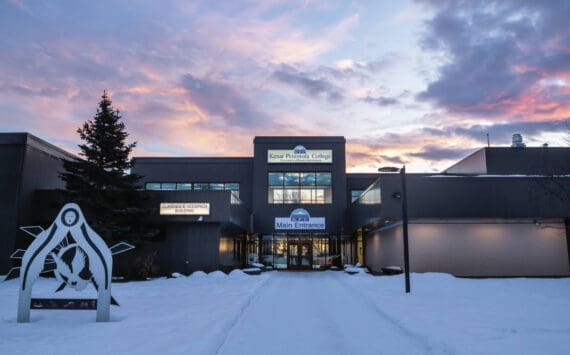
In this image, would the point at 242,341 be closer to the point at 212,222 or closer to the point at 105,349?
the point at 105,349

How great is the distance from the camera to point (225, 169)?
45562 mm

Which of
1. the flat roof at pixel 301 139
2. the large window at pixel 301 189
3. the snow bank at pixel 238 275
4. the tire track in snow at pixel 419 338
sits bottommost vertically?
the snow bank at pixel 238 275

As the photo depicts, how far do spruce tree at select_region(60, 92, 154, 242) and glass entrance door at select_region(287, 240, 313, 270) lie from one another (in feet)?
61.2

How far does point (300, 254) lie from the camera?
44.2m

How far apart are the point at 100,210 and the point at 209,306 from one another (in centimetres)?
1513

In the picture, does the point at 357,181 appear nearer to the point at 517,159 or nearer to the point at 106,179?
the point at 517,159

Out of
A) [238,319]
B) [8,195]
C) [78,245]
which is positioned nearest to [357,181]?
[8,195]

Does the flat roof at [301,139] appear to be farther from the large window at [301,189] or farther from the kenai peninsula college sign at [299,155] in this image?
the large window at [301,189]

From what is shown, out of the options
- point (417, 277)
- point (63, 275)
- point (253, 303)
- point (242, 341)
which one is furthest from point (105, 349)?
point (417, 277)

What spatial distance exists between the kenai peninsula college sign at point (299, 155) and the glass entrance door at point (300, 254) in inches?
318

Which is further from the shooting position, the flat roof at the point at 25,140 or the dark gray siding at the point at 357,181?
the dark gray siding at the point at 357,181

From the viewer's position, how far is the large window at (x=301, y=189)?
43.7 metres

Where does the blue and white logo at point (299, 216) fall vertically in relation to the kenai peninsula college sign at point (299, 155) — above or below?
below

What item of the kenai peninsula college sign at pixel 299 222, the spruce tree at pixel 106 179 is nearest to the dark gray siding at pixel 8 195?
the spruce tree at pixel 106 179
